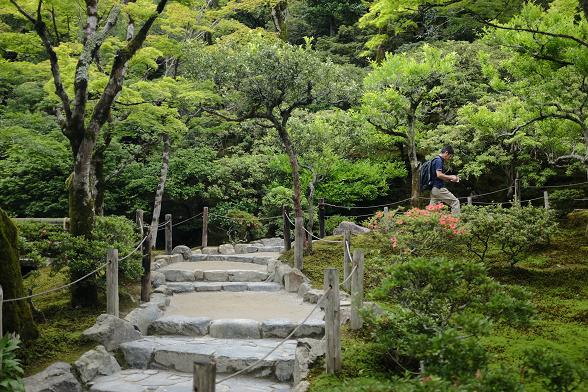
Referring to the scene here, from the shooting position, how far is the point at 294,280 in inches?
434

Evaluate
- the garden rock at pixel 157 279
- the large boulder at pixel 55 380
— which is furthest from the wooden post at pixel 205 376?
the garden rock at pixel 157 279

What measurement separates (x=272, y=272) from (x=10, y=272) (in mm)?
6920

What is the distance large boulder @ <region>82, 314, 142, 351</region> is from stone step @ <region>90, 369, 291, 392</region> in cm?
51

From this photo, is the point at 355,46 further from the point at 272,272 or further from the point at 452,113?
the point at 272,272

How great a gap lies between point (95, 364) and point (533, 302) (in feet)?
21.7

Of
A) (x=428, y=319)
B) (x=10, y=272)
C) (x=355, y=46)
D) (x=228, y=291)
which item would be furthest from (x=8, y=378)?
(x=355, y=46)

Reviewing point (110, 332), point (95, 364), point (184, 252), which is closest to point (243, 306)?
point (110, 332)

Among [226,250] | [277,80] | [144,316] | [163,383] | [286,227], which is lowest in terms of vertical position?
[163,383]

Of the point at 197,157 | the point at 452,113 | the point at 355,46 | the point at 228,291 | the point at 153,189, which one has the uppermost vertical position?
the point at 355,46

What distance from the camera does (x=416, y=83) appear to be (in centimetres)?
1339

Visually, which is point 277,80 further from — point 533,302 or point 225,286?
point 533,302

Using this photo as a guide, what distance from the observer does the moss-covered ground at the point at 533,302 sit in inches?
214

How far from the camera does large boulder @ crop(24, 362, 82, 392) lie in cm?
574

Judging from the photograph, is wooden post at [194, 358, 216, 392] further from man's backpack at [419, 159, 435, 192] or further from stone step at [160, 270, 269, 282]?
stone step at [160, 270, 269, 282]
